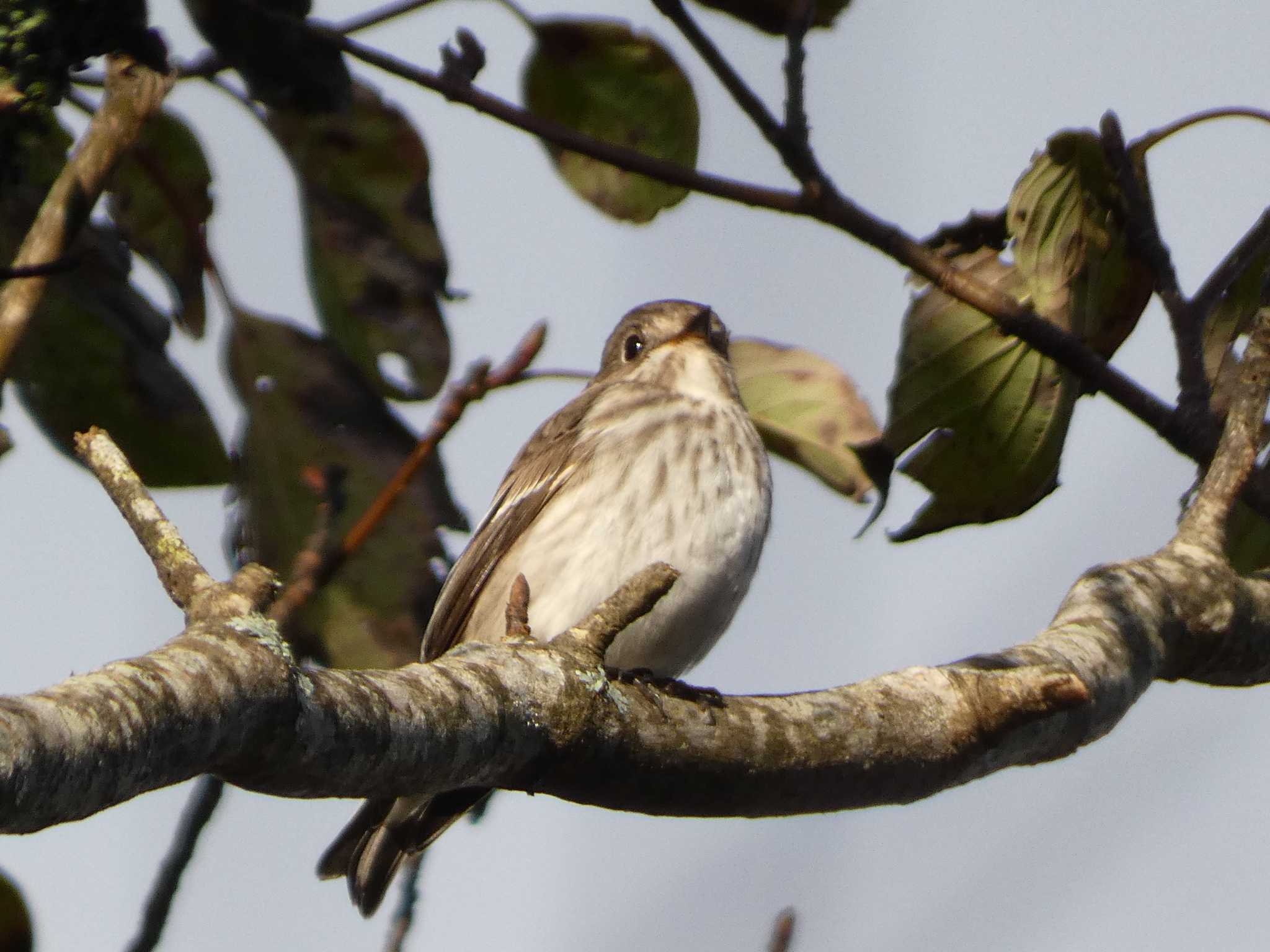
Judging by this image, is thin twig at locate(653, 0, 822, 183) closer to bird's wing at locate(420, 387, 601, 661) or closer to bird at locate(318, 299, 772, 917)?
bird at locate(318, 299, 772, 917)

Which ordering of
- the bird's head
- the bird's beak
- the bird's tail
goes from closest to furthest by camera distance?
the bird's tail < the bird's head < the bird's beak

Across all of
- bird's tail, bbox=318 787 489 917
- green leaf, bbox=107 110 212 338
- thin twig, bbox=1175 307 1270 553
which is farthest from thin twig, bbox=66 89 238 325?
thin twig, bbox=1175 307 1270 553

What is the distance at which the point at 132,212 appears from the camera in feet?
12.9

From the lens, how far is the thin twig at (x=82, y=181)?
3146mm

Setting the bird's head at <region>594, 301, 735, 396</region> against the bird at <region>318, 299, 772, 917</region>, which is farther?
the bird's head at <region>594, 301, 735, 396</region>

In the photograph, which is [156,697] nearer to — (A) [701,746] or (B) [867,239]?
(A) [701,746]

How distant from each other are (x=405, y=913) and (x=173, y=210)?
1705mm

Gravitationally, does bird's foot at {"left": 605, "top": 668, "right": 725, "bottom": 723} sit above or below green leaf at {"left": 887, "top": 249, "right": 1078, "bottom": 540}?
below

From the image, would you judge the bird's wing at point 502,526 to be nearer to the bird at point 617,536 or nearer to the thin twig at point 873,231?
the bird at point 617,536

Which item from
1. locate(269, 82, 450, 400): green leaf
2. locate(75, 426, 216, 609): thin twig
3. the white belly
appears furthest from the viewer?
the white belly

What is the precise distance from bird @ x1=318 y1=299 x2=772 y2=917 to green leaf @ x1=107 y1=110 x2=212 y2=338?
1.17 m

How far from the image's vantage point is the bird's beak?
641 centimetres

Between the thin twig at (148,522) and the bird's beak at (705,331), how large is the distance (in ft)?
12.5

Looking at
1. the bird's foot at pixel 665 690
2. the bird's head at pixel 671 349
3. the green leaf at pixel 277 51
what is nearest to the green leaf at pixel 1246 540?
the bird's foot at pixel 665 690
